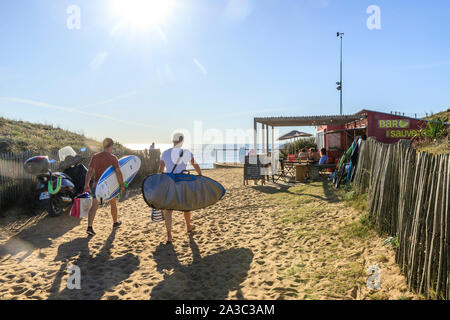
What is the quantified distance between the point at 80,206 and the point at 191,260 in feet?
7.53

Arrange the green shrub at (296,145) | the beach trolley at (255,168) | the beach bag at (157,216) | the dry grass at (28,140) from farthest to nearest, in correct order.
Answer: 1. the green shrub at (296,145)
2. the dry grass at (28,140)
3. the beach trolley at (255,168)
4. the beach bag at (157,216)

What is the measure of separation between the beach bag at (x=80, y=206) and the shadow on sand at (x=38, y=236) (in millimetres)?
542

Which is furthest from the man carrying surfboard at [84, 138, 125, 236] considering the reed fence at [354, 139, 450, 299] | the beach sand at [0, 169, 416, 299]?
the reed fence at [354, 139, 450, 299]

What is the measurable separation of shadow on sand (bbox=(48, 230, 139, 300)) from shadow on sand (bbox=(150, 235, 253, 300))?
0.43 meters

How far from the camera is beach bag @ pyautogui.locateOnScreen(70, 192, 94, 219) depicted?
4918 mm

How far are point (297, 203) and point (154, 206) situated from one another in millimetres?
3626

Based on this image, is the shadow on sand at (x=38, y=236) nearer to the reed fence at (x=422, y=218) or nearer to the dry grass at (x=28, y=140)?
the reed fence at (x=422, y=218)

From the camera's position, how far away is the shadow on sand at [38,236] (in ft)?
14.2

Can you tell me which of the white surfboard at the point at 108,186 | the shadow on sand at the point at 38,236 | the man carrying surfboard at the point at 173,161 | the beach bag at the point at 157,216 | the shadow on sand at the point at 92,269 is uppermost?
the man carrying surfboard at the point at 173,161

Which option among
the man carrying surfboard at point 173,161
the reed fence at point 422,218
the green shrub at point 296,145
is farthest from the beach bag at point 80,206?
the green shrub at point 296,145

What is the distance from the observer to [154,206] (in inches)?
161

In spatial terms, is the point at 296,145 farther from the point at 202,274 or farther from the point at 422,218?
the point at 422,218

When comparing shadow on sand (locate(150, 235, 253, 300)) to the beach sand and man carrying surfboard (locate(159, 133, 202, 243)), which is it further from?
man carrying surfboard (locate(159, 133, 202, 243))
